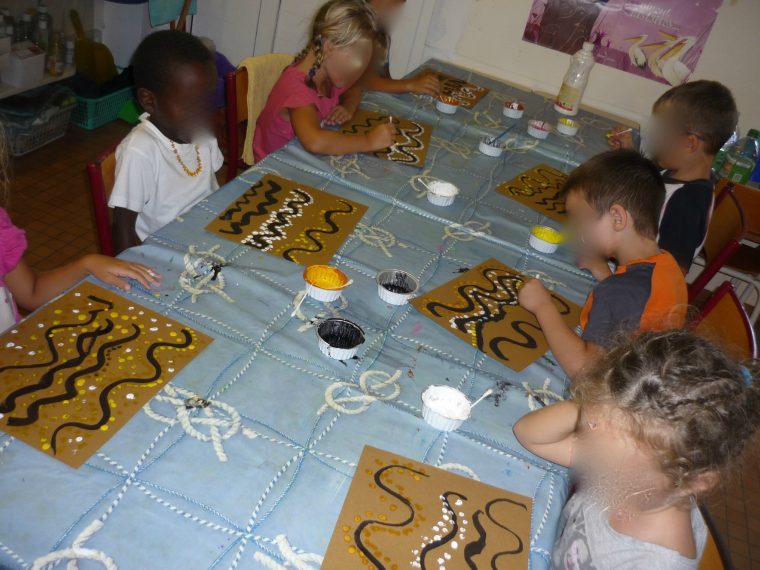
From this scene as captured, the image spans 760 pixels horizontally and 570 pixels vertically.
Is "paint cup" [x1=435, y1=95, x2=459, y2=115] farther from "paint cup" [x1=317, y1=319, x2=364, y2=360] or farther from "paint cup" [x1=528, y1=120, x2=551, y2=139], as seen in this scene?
"paint cup" [x1=317, y1=319, x2=364, y2=360]

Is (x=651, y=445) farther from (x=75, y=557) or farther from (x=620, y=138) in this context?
(x=620, y=138)

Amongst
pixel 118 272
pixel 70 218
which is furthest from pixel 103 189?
pixel 70 218

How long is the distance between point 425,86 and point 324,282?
4.85 feet

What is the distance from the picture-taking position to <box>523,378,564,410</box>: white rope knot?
1.14 meters

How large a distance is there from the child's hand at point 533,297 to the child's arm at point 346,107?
0.94 meters

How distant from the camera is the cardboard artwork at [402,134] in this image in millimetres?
1918

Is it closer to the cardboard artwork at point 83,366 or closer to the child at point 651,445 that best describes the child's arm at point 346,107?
the cardboard artwork at point 83,366

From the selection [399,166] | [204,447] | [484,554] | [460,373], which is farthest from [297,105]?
[484,554]

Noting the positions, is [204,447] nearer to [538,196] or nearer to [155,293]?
[155,293]

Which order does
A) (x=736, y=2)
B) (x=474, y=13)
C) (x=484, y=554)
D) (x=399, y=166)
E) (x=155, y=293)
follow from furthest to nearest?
(x=474, y=13)
(x=736, y=2)
(x=399, y=166)
(x=155, y=293)
(x=484, y=554)

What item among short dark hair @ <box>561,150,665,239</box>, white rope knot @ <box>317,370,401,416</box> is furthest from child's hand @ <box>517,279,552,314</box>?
white rope knot @ <box>317,370,401,416</box>

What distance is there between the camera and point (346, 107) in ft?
7.03

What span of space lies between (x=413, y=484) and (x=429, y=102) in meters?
1.82

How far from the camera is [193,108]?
4.95ft
